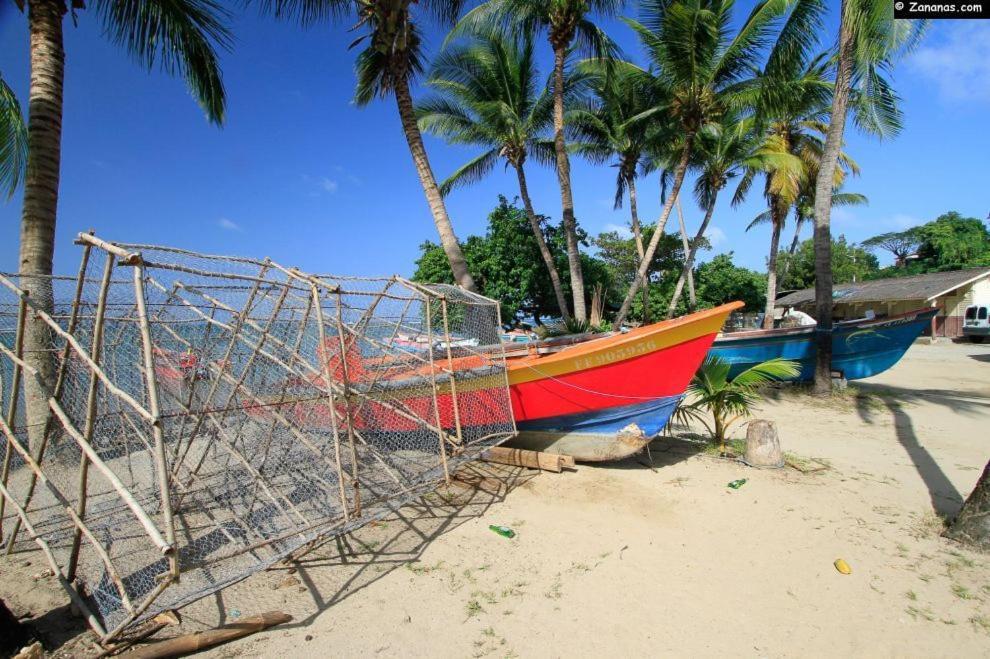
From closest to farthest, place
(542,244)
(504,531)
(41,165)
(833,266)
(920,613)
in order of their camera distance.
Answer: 1. (920,613)
2. (504,531)
3. (41,165)
4. (542,244)
5. (833,266)

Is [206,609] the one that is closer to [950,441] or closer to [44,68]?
[44,68]

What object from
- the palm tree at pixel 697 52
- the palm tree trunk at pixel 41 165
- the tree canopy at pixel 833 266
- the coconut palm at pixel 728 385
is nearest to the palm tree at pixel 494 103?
the palm tree at pixel 697 52

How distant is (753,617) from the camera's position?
129 inches

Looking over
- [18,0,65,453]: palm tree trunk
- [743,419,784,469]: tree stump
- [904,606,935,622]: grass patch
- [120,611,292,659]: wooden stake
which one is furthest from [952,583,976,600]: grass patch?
[18,0,65,453]: palm tree trunk

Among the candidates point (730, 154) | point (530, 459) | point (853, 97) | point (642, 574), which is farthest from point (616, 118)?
point (642, 574)

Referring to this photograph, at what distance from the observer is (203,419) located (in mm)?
4191

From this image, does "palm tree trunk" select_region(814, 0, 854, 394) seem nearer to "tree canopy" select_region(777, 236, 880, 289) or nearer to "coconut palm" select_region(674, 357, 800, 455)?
"coconut palm" select_region(674, 357, 800, 455)

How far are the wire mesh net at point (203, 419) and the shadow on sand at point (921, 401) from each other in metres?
4.93

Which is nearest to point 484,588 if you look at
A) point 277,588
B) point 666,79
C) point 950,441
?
point 277,588

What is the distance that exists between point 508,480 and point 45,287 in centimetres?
568

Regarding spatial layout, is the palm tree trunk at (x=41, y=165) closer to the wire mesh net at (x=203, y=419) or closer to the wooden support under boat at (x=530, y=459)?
the wire mesh net at (x=203, y=419)

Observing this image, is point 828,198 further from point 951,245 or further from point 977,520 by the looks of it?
point 951,245

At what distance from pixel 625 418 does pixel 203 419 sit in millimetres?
4823

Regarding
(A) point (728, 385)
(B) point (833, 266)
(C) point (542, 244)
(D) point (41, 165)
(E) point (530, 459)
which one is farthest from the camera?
(B) point (833, 266)
